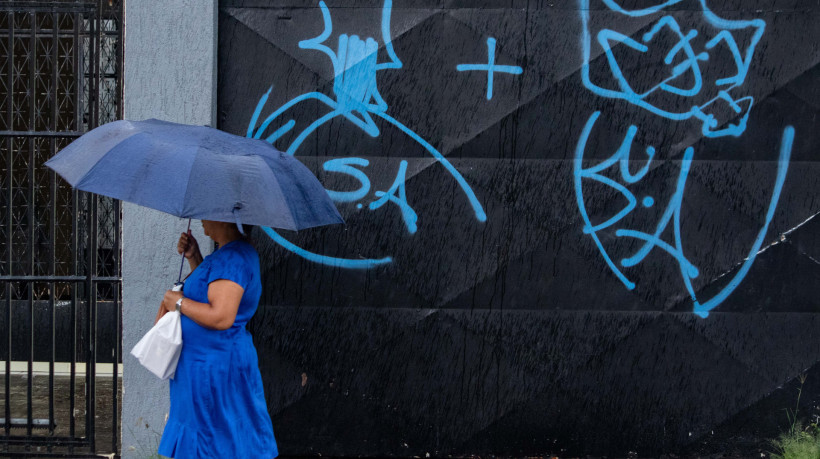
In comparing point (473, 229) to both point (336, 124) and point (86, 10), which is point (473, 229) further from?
point (86, 10)

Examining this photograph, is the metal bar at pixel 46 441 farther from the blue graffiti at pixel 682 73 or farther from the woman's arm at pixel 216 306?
the blue graffiti at pixel 682 73

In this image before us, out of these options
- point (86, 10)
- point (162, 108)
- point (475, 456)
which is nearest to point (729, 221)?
point (475, 456)

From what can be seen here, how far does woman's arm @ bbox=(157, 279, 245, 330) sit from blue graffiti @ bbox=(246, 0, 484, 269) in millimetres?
1455

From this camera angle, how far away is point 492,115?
4371mm

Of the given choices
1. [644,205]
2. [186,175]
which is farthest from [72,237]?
[644,205]

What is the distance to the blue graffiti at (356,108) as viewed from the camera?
4.35 metres

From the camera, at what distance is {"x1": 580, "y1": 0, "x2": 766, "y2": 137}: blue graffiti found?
4.36 metres

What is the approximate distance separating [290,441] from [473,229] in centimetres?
155

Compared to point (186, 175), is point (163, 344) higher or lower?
lower

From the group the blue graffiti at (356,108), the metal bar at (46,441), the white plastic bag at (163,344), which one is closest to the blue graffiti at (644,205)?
the blue graffiti at (356,108)

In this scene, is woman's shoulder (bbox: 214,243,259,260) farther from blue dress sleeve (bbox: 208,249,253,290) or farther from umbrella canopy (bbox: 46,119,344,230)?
umbrella canopy (bbox: 46,119,344,230)

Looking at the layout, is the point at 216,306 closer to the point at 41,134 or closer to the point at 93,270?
the point at 93,270

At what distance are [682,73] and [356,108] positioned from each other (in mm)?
1778

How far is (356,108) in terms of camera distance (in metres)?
4.37
